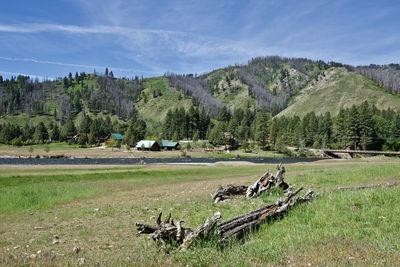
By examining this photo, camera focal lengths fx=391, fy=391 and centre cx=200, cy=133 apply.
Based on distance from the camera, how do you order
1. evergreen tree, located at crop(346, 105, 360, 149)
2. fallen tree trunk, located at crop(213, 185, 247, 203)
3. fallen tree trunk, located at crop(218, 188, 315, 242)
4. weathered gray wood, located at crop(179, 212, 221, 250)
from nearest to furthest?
1. weathered gray wood, located at crop(179, 212, 221, 250)
2. fallen tree trunk, located at crop(218, 188, 315, 242)
3. fallen tree trunk, located at crop(213, 185, 247, 203)
4. evergreen tree, located at crop(346, 105, 360, 149)

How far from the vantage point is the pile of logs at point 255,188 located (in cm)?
2481

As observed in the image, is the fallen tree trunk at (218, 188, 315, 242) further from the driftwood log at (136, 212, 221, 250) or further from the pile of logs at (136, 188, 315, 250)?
the driftwood log at (136, 212, 221, 250)

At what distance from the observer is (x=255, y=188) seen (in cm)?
2522

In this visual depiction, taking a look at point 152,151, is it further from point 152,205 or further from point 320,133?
point 152,205

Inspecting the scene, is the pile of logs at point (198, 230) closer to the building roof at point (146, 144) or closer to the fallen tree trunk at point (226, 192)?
the fallen tree trunk at point (226, 192)

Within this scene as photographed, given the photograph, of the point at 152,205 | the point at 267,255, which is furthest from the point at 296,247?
the point at 152,205

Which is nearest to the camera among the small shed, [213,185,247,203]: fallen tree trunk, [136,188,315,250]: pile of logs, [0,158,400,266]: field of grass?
[0,158,400,266]: field of grass

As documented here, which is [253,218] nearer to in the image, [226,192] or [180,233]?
[180,233]

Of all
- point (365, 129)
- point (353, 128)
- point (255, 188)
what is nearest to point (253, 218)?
point (255, 188)

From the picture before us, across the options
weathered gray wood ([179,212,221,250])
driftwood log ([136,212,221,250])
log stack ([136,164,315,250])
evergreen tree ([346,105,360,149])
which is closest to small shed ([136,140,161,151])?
evergreen tree ([346,105,360,149])

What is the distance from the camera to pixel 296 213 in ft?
51.1

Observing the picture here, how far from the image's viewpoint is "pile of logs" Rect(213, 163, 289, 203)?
2481cm

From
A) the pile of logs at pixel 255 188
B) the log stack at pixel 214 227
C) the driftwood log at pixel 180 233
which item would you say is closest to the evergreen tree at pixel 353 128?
the pile of logs at pixel 255 188

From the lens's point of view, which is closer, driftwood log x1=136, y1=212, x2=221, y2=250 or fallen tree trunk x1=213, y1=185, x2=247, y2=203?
driftwood log x1=136, y1=212, x2=221, y2=250
